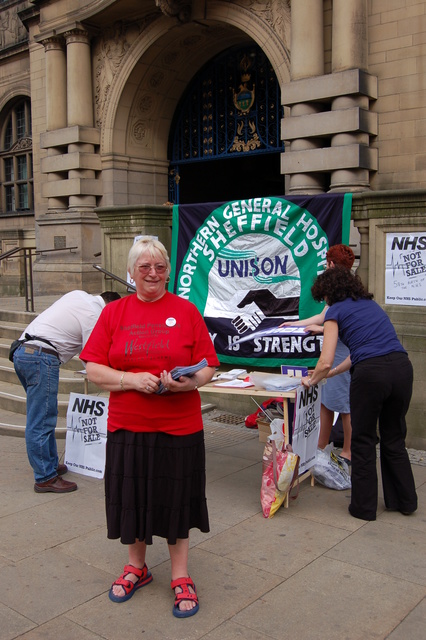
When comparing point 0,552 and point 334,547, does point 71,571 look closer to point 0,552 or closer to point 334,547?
point 0,552

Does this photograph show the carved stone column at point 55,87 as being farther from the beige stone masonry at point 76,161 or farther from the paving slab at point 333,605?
the paving slab at point 333,605

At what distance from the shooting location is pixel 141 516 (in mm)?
3613

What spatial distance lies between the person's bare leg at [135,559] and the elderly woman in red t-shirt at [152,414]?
16 mm

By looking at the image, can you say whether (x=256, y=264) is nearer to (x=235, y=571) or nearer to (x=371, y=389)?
(x=371, y=389)

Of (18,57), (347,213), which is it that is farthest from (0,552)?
(18,57)

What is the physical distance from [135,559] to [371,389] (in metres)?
1.95

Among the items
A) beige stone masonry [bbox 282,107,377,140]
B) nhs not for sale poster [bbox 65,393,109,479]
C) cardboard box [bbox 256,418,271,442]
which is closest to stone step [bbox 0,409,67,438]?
nhs not for sale poster [bbox 65,393,109,479]

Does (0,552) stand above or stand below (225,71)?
below

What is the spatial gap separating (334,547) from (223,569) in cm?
76

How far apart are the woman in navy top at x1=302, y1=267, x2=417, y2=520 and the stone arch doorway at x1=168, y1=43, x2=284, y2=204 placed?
7632 mm

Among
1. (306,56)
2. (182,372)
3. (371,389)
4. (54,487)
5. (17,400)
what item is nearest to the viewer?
(182,372)

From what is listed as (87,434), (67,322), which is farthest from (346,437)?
(67,322)

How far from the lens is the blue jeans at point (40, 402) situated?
5293mm

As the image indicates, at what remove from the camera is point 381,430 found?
4816 millimetres
